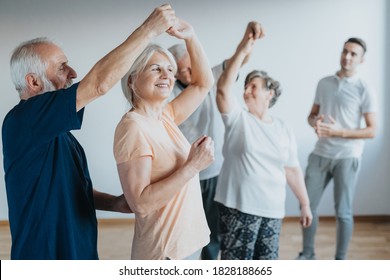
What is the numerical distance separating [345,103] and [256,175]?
0.39 metres

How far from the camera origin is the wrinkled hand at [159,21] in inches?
46.5

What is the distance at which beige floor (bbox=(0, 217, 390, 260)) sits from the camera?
1615mm

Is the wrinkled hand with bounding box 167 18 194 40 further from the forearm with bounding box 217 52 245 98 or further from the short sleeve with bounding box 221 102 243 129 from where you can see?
the short sleeve with bounding box 221 102 243 129

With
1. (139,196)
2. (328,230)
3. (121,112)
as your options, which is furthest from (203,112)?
(328,230)

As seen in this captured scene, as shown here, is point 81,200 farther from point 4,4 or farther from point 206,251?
point 4,4

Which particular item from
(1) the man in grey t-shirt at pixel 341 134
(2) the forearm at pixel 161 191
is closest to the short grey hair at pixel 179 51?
(2) the forearm at pixel 161 191

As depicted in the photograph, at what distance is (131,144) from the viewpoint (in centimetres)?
131

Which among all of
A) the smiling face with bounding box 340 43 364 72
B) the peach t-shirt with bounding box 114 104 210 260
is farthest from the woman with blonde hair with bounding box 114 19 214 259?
the smiling face with bounding box 340 43 364 72

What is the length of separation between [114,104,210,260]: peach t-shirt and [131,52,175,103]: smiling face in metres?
0.06

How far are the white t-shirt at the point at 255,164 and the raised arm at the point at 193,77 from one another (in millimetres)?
239

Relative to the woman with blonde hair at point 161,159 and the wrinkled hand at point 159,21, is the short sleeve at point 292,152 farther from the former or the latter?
the wrinkled hand at point 159,21

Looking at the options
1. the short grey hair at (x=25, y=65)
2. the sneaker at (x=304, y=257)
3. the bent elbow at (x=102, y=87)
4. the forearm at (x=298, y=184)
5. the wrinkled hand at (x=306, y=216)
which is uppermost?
the short grey hair at (x=25, y=65)

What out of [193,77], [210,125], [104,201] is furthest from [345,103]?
[104,201]
